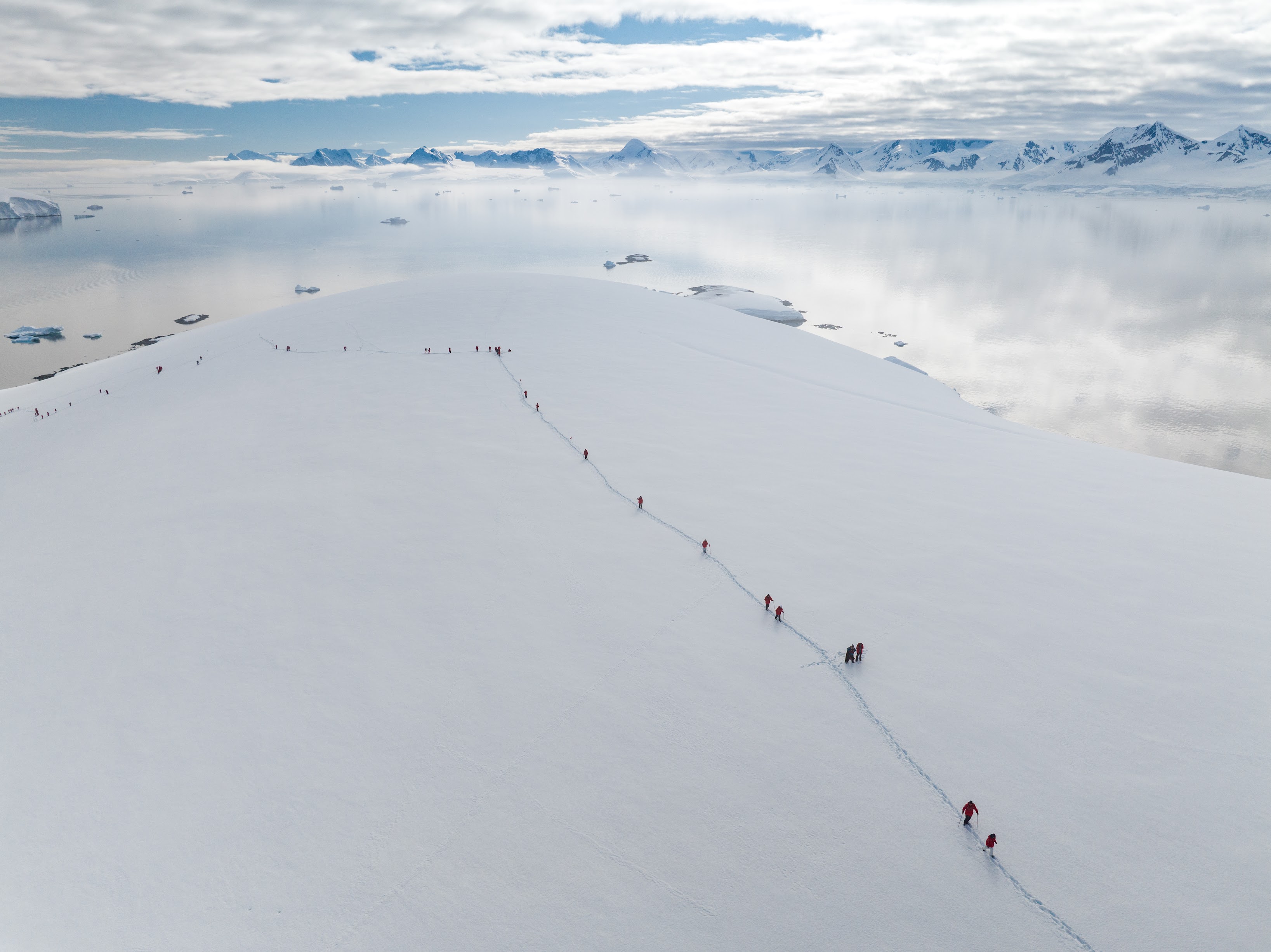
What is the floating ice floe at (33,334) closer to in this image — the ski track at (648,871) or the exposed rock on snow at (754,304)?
the exposed rock on snow at (754,304)

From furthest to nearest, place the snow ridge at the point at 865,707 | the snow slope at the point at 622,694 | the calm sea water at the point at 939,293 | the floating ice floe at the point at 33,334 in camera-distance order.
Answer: the floating ice floe at the point at 33,334 → the calm sea water at the point at 939,293 → the snow slope at the point at 622,694 → the snow ridge at the point at 865,707

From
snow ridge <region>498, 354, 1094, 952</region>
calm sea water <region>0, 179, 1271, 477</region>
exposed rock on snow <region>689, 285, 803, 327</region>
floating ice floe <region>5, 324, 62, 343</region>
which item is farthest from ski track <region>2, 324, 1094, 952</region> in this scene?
floating ice floe <region>5, 324, 62, 343</region>

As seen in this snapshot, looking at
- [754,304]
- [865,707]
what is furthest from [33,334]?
[865,707]

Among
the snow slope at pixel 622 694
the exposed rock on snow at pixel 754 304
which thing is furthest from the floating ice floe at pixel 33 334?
the exposed rock on snow at pixel 754 304

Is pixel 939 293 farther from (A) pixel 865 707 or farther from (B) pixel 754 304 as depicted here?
(A) pixel 865 707

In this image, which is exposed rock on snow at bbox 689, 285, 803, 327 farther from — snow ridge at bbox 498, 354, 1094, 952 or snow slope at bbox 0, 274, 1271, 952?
snow ridge at bbox 498, 354, 1094, 952
